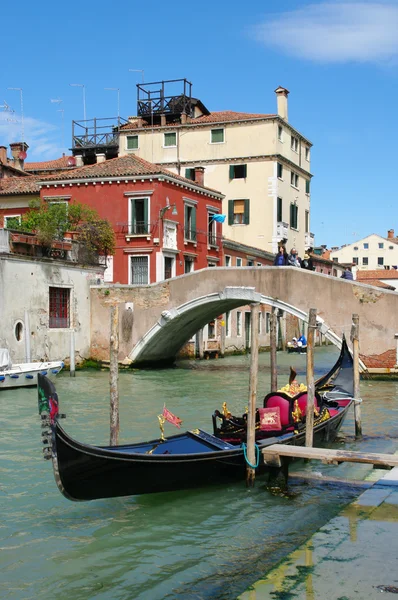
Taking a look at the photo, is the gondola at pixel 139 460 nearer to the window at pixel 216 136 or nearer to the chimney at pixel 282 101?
the window at pixel 216 136

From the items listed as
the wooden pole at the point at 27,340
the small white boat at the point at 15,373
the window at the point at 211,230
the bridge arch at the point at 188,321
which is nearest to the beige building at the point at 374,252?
the window at the point at 211,230

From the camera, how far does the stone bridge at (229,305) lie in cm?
1263

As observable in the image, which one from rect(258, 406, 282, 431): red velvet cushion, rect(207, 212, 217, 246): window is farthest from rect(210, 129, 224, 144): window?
rect(258, 406, 282, 431): red velvet cushion

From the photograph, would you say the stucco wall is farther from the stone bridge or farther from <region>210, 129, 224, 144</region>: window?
<region>210, 129, 224, 144</region>: window

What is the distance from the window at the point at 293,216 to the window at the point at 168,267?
7492 mm

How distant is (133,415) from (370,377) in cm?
507

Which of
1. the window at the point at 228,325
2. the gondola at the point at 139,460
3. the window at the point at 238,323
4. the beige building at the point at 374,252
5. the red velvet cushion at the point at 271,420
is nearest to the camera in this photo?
the gondola at the point at 139,460

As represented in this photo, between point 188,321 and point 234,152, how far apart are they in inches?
331

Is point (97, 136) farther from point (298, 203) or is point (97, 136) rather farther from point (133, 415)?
point (133, 415)

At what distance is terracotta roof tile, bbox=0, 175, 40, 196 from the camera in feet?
59.9

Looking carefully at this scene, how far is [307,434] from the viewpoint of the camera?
605 cm

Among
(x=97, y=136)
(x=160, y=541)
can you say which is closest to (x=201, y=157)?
(x=97, y=136)

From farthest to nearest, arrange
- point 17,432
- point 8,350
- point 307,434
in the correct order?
point 8,350
point 17,432
point 307,434

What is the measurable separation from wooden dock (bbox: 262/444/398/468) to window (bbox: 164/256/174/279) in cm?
1180
